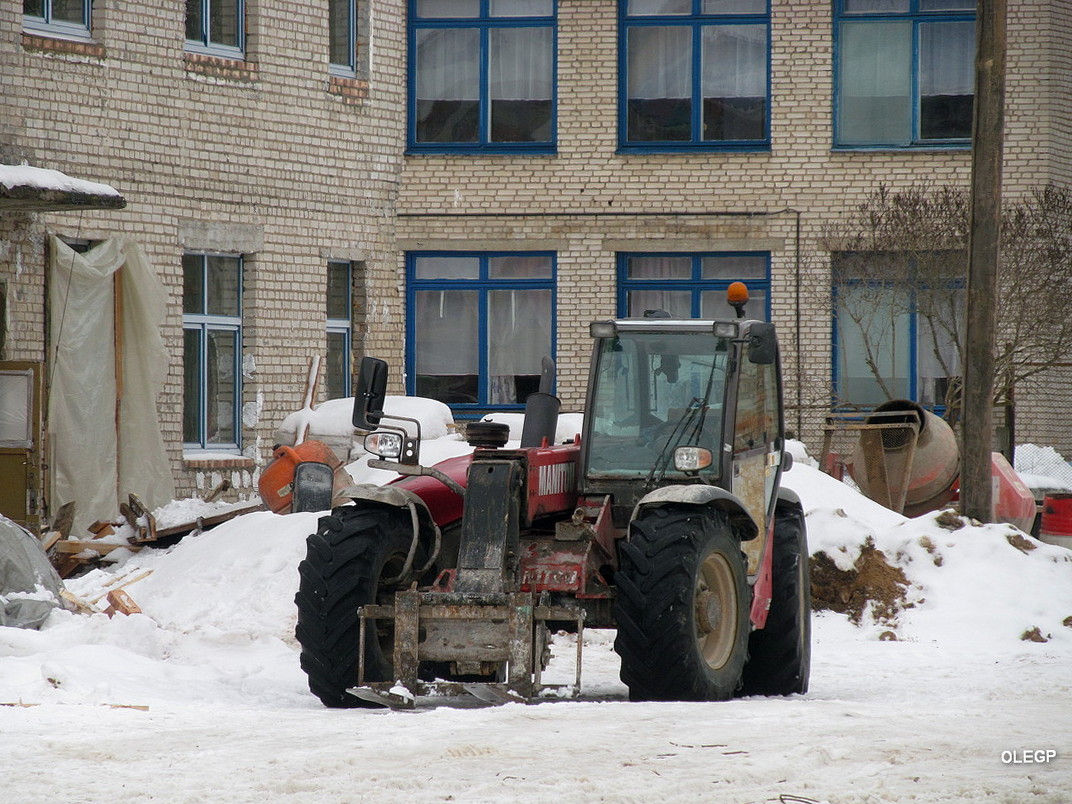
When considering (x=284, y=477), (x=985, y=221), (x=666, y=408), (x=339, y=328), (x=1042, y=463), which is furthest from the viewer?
(x=1042, y=463)

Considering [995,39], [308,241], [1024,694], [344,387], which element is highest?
[995,39]

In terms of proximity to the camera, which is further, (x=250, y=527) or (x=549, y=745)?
(x=250, y=527)

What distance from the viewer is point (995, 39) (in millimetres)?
13906

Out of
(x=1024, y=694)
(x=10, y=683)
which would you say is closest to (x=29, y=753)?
(x=10, y=683)

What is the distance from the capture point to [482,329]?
2027 centimetres

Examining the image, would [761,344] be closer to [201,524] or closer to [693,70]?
[201,524]

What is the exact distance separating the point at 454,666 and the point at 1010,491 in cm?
1014

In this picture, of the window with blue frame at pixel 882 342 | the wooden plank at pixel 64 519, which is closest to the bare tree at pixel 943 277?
the window with blue frame at pixel 882 342

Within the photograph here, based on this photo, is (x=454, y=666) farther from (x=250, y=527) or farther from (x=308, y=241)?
(x=308, y=241)

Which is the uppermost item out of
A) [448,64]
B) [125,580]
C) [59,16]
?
[448,64]

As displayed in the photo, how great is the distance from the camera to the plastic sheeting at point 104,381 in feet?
52.3

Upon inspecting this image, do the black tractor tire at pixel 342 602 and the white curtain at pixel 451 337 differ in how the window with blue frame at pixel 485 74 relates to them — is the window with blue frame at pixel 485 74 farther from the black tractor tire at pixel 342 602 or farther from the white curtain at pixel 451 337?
the black tractor tire at pixel 342 602

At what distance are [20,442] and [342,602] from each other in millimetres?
7575

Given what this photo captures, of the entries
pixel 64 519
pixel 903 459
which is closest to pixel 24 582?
pixel 64 519
